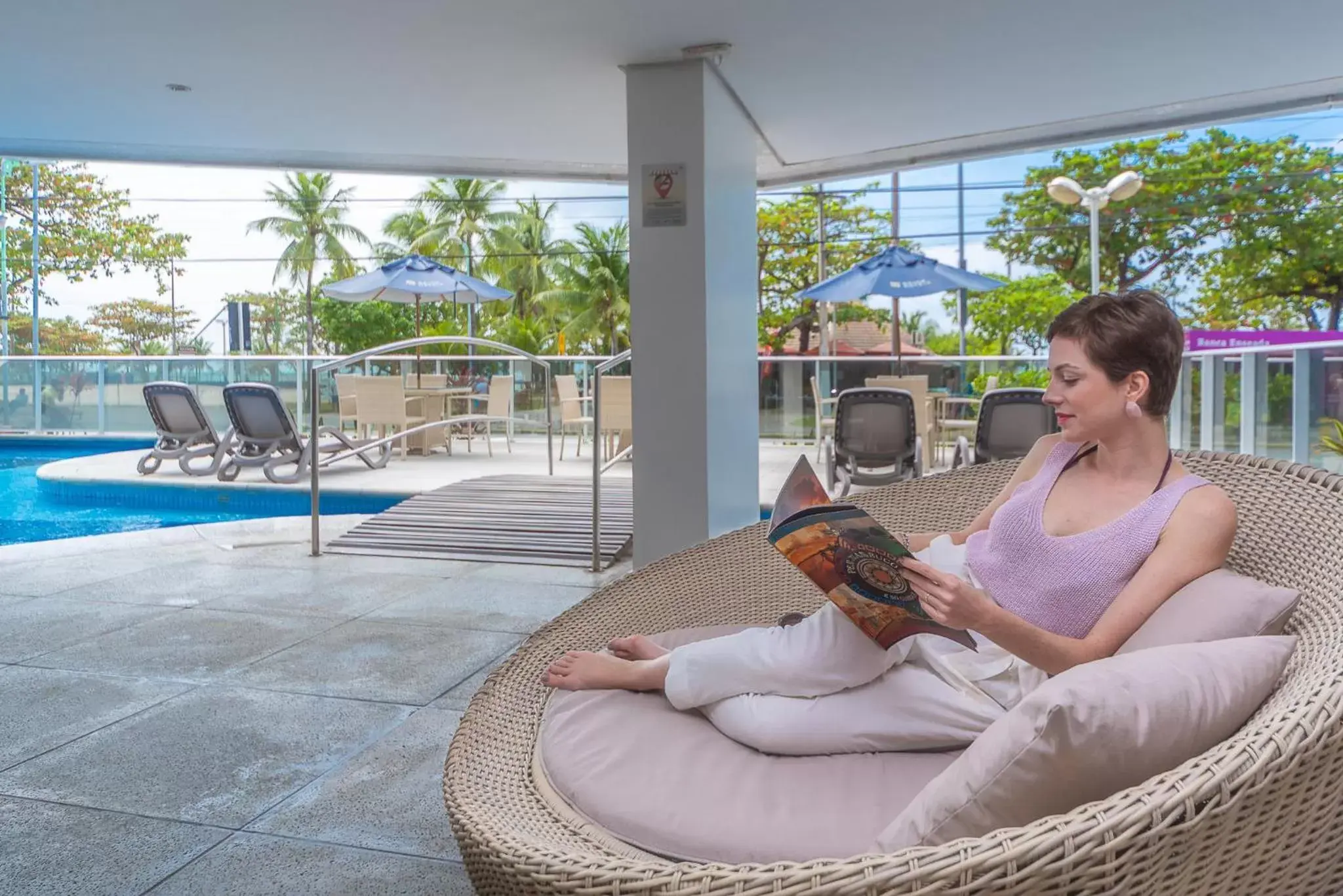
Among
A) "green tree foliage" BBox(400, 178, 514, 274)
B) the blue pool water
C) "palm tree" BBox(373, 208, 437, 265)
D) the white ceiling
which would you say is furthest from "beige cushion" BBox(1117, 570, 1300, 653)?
"palm tree" BBox(373, 208, 437, 265)

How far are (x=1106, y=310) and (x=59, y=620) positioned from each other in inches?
141

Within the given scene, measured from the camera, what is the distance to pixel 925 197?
21.5m

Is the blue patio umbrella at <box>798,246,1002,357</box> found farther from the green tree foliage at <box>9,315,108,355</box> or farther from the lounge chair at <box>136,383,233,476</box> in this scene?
the green tree foliage at <box>9,315,108,355</box>

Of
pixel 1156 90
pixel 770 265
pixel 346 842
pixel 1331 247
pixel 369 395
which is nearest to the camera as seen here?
pixel 346 842

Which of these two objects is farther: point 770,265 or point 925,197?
point 770,265

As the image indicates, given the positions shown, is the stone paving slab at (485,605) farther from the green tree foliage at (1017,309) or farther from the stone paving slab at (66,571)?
the green tree foliage at (1017,309)

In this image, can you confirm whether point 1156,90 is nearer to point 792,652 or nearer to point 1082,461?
point 1082,461

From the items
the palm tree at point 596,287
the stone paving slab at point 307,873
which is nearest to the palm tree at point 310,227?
the palm tree at point 596,287

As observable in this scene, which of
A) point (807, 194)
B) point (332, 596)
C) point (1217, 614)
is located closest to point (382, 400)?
point (332, 596)

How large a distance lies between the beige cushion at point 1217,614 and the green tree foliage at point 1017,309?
76.6ft

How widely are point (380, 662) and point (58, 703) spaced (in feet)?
2.76

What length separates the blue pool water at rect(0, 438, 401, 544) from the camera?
23.8ft

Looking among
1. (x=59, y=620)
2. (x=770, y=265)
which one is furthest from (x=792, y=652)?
(x=770, y=265)

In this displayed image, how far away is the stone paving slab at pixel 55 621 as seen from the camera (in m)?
3.28
